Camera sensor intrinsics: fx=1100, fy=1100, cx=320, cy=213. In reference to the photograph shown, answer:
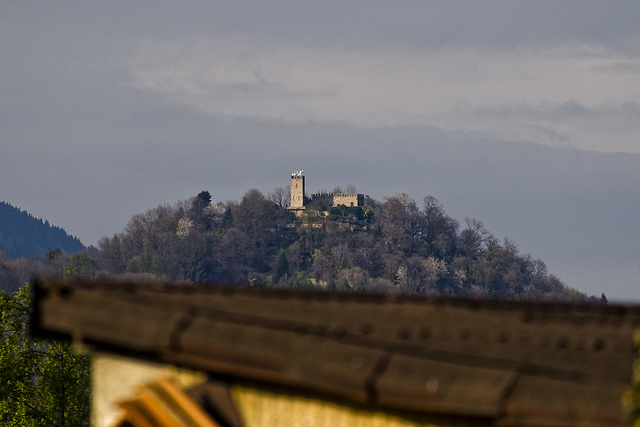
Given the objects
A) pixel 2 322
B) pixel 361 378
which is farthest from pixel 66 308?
pixel 2 322

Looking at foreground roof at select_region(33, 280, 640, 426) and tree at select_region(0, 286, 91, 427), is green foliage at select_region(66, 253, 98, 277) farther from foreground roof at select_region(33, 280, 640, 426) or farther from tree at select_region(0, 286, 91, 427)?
foreground roof at select_region(33, 280, 640, 426)

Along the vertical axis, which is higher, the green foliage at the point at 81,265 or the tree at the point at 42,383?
the green foliage at the point at 81,265

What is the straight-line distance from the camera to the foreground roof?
3480 millimetres

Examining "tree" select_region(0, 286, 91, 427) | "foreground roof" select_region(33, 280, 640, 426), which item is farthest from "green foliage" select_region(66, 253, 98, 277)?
"foreground roof" select_region(33, 280, 640, 426)

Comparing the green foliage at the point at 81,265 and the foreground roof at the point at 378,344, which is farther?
the green foliage at the point at 81,265

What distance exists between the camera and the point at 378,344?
3875 mm

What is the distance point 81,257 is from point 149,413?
167 metres

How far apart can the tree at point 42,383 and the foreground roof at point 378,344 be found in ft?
119

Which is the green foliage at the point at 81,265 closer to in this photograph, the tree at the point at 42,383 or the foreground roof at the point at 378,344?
the tree at the point at 42,383

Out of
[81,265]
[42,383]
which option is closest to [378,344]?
[42,383]

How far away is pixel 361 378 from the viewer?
3611mm

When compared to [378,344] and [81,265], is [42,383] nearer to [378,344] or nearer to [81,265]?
[378,344]

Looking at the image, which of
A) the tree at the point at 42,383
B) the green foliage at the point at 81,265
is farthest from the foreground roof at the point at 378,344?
the green foliage at the point at 81,265

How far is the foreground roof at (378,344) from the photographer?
3.48 metres
